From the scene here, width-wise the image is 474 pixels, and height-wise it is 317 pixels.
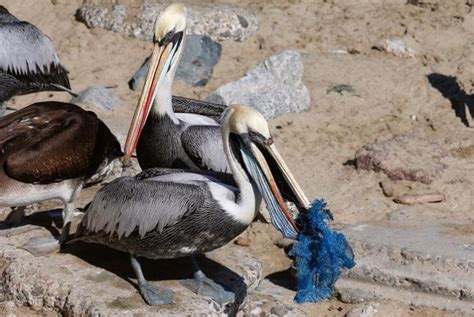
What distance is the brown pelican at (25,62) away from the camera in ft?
24.3

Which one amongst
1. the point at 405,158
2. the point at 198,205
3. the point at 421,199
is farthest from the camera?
the point at 405,158

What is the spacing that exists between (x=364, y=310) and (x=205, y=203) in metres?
1.23

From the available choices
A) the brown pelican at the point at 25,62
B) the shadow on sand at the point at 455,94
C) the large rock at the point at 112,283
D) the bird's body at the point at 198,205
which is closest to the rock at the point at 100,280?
the large rock at the point at 112,283

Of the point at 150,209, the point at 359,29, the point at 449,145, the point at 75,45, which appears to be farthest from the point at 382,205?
the point at 75,45

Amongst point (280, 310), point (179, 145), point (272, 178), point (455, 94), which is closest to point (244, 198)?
point (272, 178)

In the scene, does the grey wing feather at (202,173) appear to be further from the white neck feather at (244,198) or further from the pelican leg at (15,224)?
the pelican leg at (15,224)

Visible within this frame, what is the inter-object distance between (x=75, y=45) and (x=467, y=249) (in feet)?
14.8

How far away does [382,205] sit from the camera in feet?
21.4

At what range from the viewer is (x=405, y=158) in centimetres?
686

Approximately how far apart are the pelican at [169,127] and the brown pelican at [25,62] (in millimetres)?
1979

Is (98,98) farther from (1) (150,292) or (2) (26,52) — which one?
(1) (150,292)

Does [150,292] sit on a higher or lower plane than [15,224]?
higher

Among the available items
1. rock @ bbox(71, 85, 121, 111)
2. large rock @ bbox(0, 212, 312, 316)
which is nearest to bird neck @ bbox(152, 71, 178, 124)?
large rock @ bbox(0, 212, 312, 316)

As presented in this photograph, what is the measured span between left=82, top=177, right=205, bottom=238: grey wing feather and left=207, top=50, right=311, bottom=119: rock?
2.78 meters
